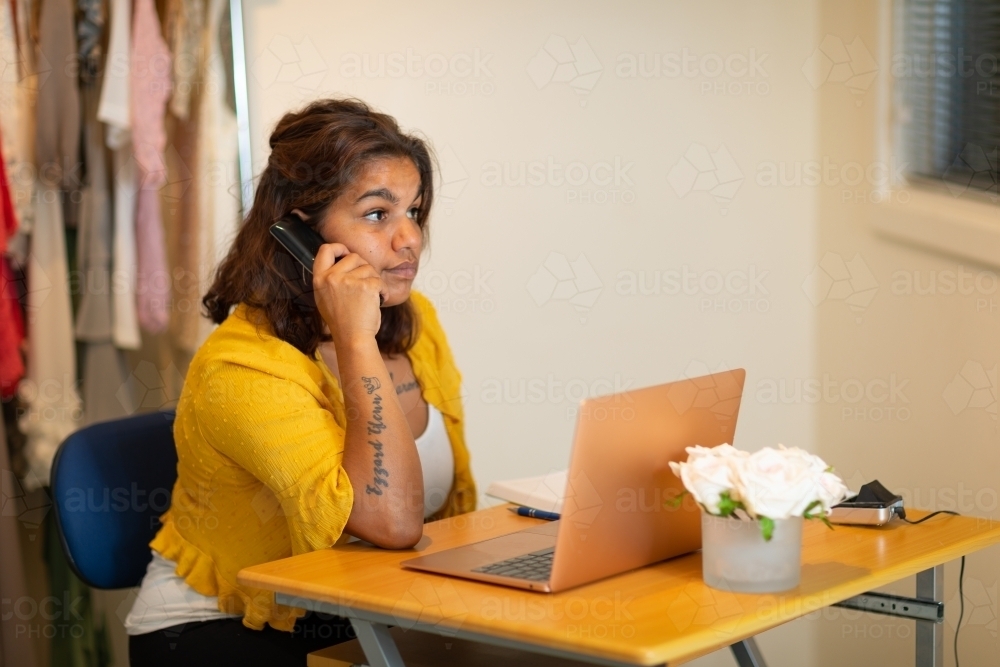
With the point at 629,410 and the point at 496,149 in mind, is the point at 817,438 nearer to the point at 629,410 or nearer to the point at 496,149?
the point at 496,149

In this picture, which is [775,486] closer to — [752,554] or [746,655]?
[752,554]

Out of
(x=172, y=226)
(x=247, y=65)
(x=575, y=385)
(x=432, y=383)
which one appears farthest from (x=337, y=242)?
(x=575, y=385)

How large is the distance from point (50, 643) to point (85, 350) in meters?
0.64

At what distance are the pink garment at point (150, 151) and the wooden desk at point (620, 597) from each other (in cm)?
112

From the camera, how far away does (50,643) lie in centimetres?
245

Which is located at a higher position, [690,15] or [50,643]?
[690,15]

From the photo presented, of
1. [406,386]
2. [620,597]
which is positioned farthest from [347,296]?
[620,597]

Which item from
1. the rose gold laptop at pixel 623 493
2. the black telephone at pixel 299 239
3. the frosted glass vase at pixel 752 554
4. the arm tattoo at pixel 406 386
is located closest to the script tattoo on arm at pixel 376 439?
the rose gold laptop at pixel 623 493

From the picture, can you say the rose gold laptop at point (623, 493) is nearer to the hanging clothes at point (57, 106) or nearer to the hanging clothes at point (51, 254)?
the hanging clothes at point (51, 254)

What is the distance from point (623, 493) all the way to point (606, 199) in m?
1.66

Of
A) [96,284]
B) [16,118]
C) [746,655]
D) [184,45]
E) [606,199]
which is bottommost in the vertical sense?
[746,655]

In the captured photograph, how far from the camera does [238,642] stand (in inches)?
65.7

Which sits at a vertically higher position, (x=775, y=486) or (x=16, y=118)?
(x=16, y=118)

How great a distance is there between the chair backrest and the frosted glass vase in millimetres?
1062
